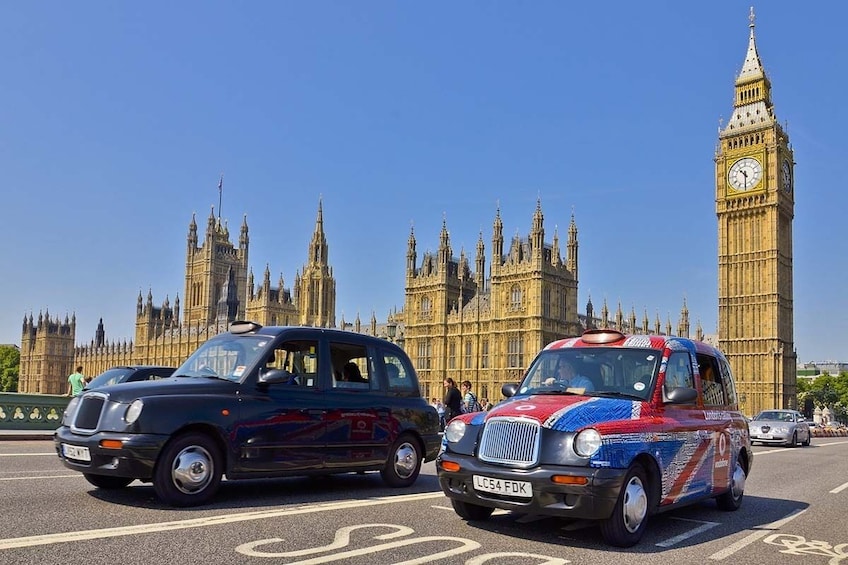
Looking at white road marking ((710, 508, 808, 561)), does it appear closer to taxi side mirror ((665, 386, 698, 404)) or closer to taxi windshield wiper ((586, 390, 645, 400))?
taxi side mirror ((665, 386, 698, 404))

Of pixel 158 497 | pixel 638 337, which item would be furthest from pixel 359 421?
pixel 638 337

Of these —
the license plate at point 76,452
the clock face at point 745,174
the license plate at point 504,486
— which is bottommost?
the license plate at point 504,486

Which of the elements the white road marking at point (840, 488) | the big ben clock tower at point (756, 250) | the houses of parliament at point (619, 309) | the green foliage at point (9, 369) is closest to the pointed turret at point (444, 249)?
the houses of parliament at point (619, 309)

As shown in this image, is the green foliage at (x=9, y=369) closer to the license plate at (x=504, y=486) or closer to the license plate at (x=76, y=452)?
the license plate at (x=76, y=452)

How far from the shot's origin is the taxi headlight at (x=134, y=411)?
757 centimetres

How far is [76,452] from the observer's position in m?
7.82

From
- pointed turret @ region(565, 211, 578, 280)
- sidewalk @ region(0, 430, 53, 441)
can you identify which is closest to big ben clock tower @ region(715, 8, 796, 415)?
pointed turret @ region(565, 211, 578, 280)

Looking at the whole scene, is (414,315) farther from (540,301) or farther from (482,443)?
(482,443)

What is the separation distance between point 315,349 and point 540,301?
52.1 meters

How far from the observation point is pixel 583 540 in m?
6.88

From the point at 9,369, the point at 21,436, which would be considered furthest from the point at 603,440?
the point at 9,369

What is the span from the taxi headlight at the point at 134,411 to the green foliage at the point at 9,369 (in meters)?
156

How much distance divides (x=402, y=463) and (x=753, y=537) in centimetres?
451

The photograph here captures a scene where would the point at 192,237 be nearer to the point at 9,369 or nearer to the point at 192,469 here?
the point at 9,369
